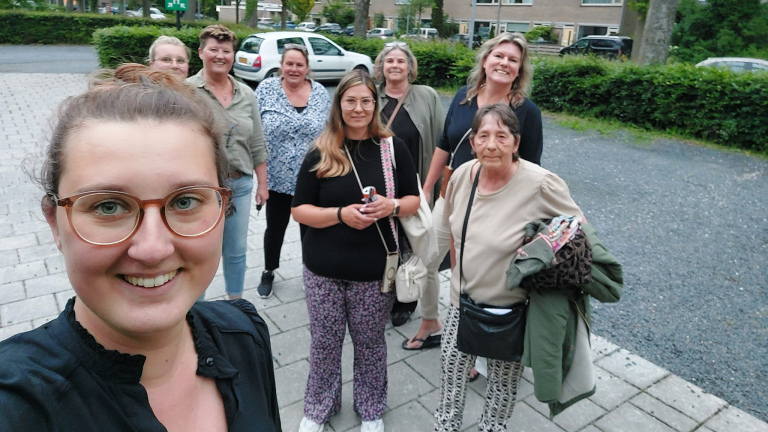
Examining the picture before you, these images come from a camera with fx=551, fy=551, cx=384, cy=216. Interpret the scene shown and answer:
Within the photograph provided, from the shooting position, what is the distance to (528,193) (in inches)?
106

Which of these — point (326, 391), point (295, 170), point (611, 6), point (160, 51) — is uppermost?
point (611, 6)

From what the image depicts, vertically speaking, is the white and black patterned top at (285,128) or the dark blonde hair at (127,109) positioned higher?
the dark blonde hair at (127,109)

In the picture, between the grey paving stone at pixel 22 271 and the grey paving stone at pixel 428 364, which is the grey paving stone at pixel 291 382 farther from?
the grey paving stone at pixel 22 271

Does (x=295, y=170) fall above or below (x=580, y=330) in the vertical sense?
above

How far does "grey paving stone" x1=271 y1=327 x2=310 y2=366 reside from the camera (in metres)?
3.82

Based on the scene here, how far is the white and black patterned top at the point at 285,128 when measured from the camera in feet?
13.8

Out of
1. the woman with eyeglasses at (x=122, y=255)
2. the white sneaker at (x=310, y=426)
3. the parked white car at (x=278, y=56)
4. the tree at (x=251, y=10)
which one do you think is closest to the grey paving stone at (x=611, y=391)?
the white sneaker at (x=310, y=426)

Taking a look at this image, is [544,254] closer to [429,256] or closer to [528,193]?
[528,193]

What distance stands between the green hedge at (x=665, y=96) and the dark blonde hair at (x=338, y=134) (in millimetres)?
10047

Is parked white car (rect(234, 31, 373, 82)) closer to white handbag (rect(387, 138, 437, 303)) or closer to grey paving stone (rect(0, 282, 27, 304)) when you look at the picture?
grey paving stone (rect(0, 282, 27, 304))

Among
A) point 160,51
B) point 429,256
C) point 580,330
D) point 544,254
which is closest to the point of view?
point 544,254

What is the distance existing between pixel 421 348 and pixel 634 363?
151 centimetres

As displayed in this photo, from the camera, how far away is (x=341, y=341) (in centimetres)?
313

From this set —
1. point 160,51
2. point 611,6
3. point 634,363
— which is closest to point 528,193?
point 634,363
